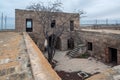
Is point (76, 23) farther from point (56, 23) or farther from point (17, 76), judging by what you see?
point (17, 76)

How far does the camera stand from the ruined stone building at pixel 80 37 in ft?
48.2

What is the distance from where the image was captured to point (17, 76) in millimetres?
2783

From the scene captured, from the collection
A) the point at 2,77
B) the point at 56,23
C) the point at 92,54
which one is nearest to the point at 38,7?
the point at 56,23

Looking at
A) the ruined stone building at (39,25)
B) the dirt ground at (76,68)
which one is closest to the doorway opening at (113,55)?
the dirt ground at (76,68)

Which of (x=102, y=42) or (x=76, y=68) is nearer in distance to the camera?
(x=76, y=68)

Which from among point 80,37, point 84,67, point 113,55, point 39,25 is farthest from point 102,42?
point 39,25

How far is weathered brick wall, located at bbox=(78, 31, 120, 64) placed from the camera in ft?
45.2

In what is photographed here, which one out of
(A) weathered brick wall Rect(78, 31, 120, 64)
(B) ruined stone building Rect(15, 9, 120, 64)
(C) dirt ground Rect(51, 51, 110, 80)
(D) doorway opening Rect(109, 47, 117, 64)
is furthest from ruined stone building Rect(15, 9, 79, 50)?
(D) doorway opening Rect(109, 47, 117, 64)

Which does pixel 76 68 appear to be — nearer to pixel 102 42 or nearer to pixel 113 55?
pixel 102 42

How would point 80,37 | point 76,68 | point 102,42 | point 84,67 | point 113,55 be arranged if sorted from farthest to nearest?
1. point 80,37
2. point 102,42
3. point 113,55
4. point 84,67
5. point 76,68

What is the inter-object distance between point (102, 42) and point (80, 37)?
5070mm

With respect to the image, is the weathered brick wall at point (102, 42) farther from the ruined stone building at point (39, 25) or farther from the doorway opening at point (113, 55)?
the ruined stone building at point (39, 25)

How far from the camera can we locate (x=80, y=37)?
20.3 meters

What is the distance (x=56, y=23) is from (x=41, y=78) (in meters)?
19.0
